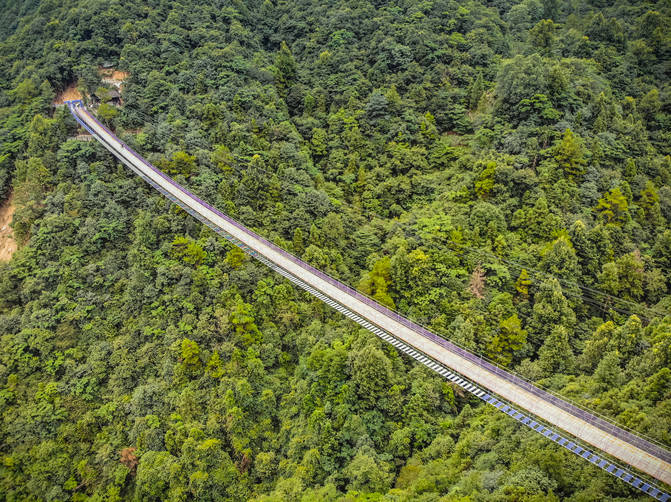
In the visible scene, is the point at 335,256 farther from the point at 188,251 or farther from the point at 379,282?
the point at 188,251

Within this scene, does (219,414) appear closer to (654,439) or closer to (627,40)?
(654,439)

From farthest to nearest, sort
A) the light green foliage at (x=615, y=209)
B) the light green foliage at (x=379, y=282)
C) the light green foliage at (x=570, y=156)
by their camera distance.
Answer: the light green foliage at (x=570, y=156), the light green foliage at (x=615, y=209), the light green foliage at (x=379, y=282)

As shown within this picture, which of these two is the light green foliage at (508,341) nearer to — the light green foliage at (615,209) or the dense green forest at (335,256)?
the dense green forest at (335,256)

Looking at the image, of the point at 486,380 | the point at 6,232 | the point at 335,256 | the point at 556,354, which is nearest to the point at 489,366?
the point at 486,380

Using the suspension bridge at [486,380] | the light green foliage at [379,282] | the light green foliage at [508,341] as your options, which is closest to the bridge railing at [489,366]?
the suspension bridge at [486,380]

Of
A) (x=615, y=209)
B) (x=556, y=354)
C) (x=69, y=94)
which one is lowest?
(x=556, y=354)

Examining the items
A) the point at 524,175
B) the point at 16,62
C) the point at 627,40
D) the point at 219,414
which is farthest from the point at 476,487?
the point at 16,62
